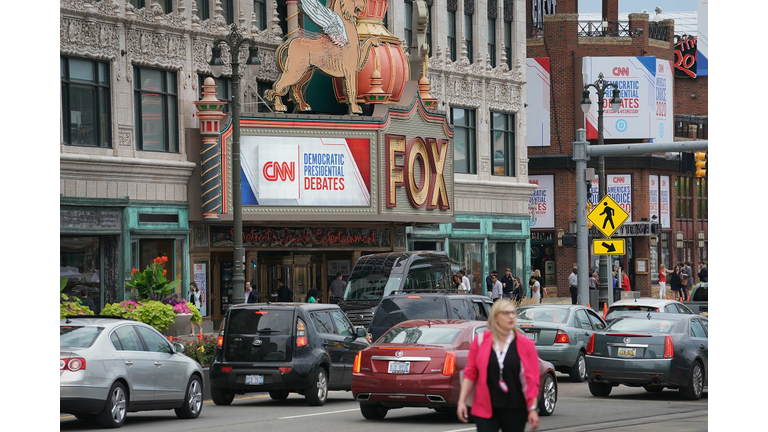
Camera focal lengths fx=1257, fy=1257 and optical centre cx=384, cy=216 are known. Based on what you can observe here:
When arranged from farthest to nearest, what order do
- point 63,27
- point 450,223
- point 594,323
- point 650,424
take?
1. point 450,223
2. point 63,27
3. point 594,323
4. point 650,424

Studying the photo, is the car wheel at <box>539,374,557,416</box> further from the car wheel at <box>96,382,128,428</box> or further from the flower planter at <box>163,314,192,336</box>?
the flower planter at <box>163,314,192,336</box>

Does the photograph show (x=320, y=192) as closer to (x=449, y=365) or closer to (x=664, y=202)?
(x=449, y=365)

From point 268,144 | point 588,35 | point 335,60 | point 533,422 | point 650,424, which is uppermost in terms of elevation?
point 588,35

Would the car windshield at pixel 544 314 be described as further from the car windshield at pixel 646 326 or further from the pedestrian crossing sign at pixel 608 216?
the pedestrian crossing sign at pixel 608 216

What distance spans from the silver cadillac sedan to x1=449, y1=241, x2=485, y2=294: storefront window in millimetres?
29565

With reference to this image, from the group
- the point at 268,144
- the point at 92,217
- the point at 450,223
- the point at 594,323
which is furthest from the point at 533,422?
the point at 450,223

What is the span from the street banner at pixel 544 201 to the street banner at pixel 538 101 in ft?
5.98

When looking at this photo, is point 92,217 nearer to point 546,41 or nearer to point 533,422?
point 533,422

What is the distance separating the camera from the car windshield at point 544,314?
81.3 ft

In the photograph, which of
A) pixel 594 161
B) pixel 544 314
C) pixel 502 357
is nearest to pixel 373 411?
pixel 502 357

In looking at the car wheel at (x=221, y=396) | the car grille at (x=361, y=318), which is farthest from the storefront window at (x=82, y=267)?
the car wheel at (x=221, y=396)

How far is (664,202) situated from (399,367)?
5379 cm

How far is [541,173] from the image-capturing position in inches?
2571

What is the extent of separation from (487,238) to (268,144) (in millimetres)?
14265
